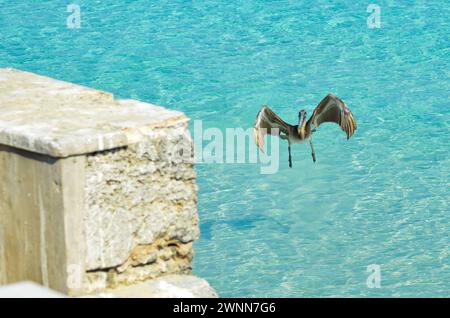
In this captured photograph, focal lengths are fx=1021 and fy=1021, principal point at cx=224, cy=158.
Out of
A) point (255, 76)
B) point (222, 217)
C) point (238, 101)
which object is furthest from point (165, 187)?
point (255, 76)

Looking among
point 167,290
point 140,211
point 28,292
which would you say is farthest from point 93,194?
point 28,292

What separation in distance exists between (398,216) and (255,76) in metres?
3.44

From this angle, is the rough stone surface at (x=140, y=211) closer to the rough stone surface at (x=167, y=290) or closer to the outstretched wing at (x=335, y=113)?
the rough stone surface at (x=167, y=290)

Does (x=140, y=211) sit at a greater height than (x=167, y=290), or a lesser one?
greater

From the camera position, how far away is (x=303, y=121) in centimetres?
702

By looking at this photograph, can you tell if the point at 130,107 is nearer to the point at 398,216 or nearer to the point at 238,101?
the point at 398,216

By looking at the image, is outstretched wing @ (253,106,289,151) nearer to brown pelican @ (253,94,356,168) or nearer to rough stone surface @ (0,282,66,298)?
brown pelican @ (253,94,356,168)

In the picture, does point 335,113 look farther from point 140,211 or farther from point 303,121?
point 140,211

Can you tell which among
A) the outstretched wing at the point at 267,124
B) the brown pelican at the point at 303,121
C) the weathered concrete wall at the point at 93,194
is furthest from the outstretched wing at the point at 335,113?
the weathered concrete wall at the point at 93,194

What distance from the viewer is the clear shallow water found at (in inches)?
278

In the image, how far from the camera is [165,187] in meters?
4.16

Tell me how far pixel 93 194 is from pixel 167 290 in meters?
0.51

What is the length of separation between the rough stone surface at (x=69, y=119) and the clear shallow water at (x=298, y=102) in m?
2.49
